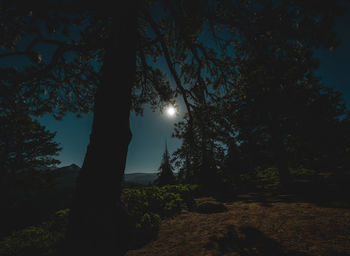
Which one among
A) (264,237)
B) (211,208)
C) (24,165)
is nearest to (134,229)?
(264,237)

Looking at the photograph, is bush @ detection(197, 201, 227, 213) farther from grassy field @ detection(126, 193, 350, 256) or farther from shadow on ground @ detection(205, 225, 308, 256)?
shadow on ground @ detection(205, 225, 308, 256)

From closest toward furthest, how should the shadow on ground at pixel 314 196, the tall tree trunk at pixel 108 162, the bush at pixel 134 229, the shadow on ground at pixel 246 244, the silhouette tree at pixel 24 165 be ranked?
the tall tree trunk at pixel 108 162 → the shadow on ground at pixel 246 244 → the bush at pixel 134 229 → the shadow on ground at pixel 314 196 → the silhouette tree at pixel 24 165

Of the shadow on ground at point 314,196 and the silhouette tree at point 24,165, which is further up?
the silhouette tree at point 24,165

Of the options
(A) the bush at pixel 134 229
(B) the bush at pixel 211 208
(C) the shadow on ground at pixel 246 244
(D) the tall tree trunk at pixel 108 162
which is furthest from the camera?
(B) the bush at pixel 211 208

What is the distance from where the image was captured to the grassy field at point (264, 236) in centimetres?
247

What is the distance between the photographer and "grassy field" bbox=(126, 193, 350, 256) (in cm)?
247

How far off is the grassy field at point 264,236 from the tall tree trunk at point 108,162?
1.34 m

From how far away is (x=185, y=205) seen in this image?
678 cm

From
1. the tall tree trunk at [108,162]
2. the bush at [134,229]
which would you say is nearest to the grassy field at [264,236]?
the bush at [134,229]

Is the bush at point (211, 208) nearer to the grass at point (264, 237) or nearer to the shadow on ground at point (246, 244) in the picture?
the grass at point (264, 237)

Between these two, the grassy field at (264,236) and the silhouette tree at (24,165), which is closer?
the grassy field at (264,236)

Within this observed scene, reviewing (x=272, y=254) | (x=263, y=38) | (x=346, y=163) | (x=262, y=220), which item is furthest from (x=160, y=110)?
(x=346, y=163)

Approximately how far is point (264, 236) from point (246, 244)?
0.56m

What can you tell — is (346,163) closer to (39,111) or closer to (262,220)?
(262,220)
